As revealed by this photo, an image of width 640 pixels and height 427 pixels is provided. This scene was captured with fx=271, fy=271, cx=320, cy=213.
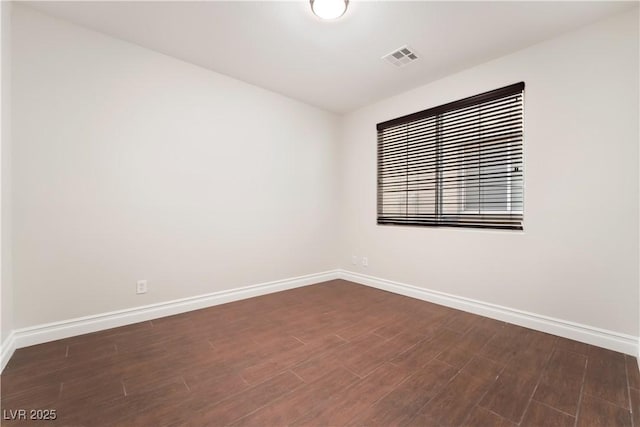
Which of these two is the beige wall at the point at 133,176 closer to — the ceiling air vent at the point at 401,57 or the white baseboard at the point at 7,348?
the white baseboard at the point at 7,348

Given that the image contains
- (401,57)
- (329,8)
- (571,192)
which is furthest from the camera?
(401,57)

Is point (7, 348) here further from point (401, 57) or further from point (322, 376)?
point (401, 57)

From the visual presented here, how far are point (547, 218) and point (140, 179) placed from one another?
3.69 m

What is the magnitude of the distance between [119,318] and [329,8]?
3.12 m

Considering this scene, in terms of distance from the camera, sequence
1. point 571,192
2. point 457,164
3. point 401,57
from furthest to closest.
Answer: point 457,164
point 401,57
point 571,192

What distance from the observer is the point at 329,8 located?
2021 millimetres

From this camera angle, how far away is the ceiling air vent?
2.57m

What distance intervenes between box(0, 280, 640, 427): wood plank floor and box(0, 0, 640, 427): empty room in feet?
0.05

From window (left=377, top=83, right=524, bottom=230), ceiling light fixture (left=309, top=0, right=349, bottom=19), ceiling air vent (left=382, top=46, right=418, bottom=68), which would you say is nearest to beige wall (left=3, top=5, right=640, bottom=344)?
window (left=377, top=83, right=524, bottom=230)

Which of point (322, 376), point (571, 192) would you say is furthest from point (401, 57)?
point (322, 376)

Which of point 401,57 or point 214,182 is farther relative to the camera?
point 214,182

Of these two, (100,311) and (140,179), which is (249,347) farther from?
(140,179)

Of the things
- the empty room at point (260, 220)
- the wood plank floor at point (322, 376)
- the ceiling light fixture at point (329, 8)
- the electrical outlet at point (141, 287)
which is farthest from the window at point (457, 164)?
the electrical outlet at point (141, 287)

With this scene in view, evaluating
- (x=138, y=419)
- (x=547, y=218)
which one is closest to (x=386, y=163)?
(x=547, y=218)
